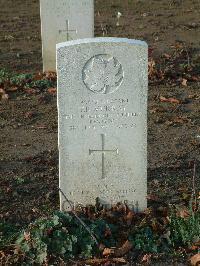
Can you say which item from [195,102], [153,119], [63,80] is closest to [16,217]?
[63,80]

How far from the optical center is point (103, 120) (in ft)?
16.8

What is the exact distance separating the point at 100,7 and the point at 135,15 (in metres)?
1.04

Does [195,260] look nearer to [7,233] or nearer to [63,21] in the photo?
[7,233]

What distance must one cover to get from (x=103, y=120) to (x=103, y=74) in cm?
39

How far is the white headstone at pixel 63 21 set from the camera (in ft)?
30.2

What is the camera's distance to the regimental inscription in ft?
16.1

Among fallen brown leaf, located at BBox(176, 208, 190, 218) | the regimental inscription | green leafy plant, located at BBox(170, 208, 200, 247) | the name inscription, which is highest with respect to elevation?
the regimental inscription

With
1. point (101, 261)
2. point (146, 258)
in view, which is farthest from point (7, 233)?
point (146, 258)

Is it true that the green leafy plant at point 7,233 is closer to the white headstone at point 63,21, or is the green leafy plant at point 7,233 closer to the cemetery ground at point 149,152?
the cemetery ground at point 149,152

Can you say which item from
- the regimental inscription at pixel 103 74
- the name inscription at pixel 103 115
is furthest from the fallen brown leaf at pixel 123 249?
the regimental inscription at pixel 103 74

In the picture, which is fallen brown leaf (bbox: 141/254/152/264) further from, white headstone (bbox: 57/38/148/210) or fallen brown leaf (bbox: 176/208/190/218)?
white headstone (bbox: 57/38/148/210)

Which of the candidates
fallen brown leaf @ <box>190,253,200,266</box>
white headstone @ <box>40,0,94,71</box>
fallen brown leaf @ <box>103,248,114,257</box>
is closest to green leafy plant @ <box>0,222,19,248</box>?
fallen brown leaf @ <box>103,248,114,257</box>

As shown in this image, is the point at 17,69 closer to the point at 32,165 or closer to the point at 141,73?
the point at 32,165

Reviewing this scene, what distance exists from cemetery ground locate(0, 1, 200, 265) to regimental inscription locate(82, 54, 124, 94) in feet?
3.43
